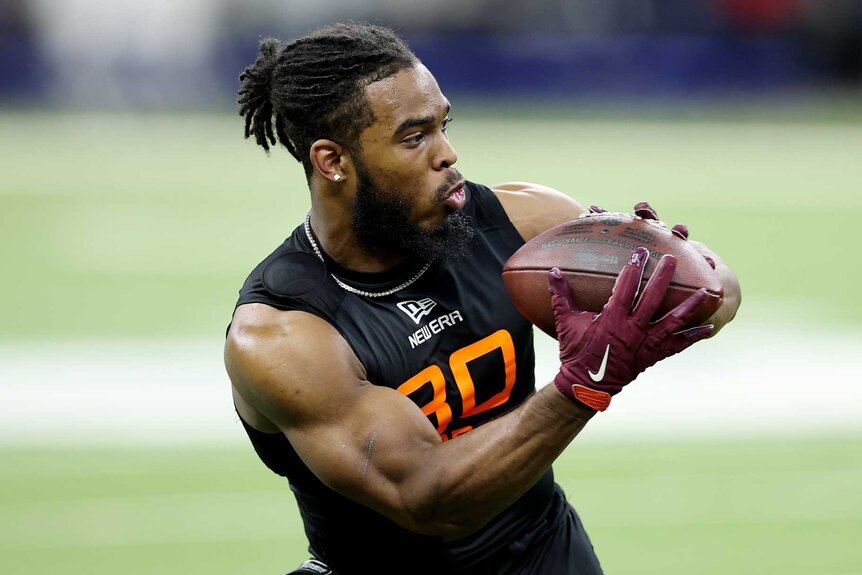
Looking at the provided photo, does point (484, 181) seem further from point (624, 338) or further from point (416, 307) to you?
point (624, 338)

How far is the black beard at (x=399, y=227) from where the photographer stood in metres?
3.42

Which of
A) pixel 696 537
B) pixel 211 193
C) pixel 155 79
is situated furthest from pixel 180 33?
pixel 696 537

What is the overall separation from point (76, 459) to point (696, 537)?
9.22ft

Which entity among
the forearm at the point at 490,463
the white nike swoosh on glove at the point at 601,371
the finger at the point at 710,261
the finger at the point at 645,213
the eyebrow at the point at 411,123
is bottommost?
the forearm at the point at 490,463

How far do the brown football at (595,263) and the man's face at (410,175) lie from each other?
7.8 inches

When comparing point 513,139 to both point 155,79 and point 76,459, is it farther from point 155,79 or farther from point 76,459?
point 76,459

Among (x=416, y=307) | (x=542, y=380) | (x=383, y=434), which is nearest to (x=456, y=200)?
(x=416, y=307)

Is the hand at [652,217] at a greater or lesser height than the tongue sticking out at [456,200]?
lesser

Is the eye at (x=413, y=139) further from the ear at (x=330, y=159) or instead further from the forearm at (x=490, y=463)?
the forearm at (x=490, y=463)

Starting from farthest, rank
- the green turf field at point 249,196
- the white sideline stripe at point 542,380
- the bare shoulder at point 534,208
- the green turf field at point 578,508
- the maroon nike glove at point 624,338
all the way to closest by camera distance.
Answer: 1. the green turf field at point 249,196
2. the white sideline stripe at point 542,380
3. the green turf field at point 578,508
4. the bare shoulder at point 534,208
5. the maroon nike glove at point 624,338

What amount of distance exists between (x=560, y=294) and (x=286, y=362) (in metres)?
0.65

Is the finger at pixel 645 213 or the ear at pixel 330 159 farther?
the ear at pixel 330 159

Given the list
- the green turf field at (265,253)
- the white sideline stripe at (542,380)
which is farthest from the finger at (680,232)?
the white sideline stripe at (542,380)

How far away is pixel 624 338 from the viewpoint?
9.51 feet
